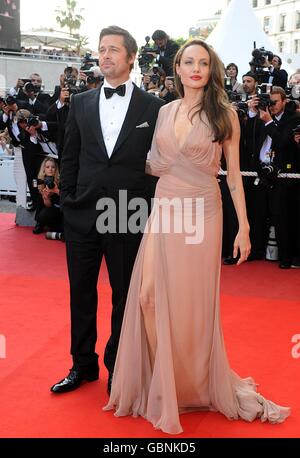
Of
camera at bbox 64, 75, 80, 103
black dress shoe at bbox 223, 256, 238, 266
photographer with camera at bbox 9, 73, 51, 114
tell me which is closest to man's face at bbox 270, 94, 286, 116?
black dress shoe at bbox 223, 256, 238, 266

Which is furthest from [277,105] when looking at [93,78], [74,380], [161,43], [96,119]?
[74,380]

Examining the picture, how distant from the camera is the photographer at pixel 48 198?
6.89 metres

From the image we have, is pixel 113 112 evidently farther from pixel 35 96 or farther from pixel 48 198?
pixel 35 96

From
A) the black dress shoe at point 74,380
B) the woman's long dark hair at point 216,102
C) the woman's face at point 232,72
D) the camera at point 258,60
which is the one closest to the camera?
the woman's long dark hair at point 216,102

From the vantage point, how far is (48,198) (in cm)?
694

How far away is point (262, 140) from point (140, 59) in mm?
2511

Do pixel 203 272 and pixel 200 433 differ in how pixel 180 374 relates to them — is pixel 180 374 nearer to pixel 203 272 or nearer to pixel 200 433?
pixel 200 433

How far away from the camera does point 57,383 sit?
10.4ft

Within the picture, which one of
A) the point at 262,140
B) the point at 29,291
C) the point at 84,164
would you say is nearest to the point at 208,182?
the point at 84,164

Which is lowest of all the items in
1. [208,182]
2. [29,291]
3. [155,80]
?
[29,291]

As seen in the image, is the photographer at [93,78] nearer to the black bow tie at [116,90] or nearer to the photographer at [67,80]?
the photographer at [67,80]

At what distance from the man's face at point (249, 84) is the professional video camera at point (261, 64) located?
0.84 feet

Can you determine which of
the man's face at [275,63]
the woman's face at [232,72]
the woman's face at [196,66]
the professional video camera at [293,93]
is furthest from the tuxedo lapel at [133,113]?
the woman's face at [232,72]
